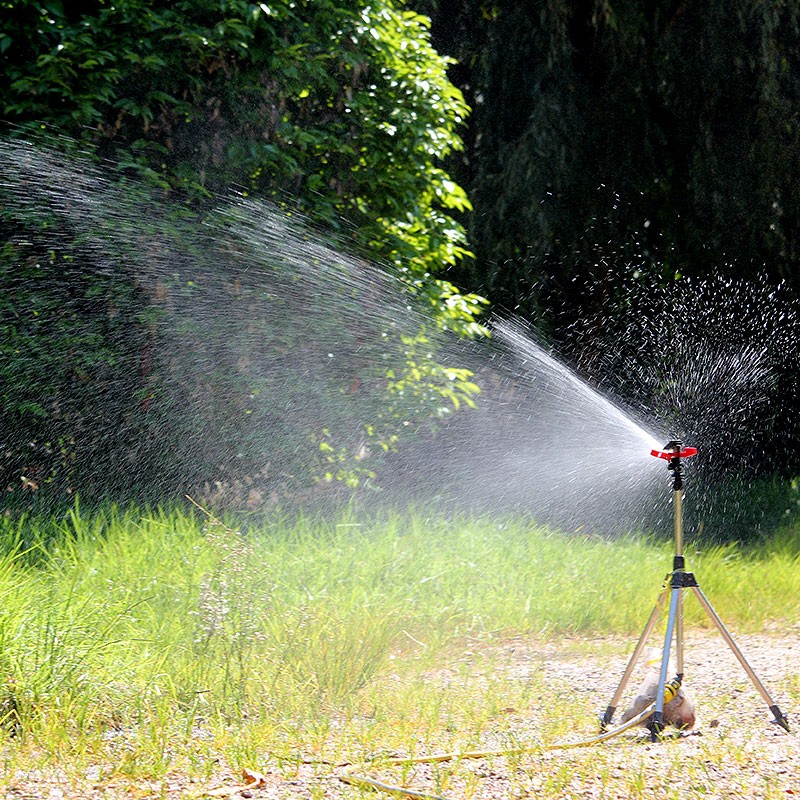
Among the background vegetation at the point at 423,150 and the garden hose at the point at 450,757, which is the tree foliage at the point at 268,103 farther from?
the garden hose at the point at 450,757

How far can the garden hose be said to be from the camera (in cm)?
297

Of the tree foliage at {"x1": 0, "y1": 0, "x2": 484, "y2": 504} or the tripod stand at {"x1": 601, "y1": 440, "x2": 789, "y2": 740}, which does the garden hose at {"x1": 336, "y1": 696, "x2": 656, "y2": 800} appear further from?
the tree foliage at {"x1": 0, "y1": 0, "x2": 484, "y2": 504}

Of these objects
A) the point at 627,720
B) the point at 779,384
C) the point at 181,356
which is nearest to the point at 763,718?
the point at 627,720

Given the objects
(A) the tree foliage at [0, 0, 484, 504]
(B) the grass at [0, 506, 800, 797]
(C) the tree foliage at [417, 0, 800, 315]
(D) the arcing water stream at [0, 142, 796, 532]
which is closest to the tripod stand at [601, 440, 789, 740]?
(B) the grass at [0, 506, 800, 797]

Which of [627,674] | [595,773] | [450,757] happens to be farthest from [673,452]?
[450,757]

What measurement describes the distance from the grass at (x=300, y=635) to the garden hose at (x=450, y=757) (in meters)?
0.06

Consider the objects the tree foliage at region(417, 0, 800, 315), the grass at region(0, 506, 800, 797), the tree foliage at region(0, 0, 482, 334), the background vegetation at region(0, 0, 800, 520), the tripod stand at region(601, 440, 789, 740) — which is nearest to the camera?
the grass at region(0, 506, 800, 797)

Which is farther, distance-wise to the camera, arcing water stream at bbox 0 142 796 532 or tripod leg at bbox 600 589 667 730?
arcing water stream at bbox 0 142 796 532

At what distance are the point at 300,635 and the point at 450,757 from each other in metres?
1.06

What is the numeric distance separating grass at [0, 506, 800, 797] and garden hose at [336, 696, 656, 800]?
0.06 m

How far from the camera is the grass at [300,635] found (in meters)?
3.24

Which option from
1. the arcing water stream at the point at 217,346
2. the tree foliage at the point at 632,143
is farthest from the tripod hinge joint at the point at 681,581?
the tree foliage at the point at 632,143

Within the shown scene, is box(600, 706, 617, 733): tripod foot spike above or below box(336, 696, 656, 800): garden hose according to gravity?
below

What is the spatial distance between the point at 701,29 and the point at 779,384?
115 inches
